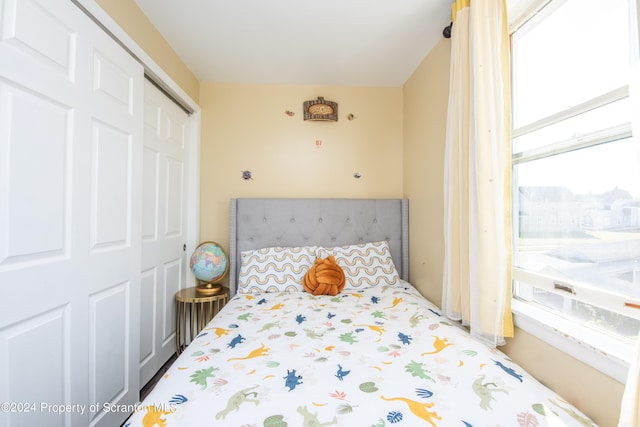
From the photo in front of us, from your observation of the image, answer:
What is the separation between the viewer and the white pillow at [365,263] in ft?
7.52

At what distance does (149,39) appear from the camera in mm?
1851

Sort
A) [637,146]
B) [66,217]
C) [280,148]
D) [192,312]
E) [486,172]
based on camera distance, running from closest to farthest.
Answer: [637,146], [66,217], [486,172], [192,312], [280,148]

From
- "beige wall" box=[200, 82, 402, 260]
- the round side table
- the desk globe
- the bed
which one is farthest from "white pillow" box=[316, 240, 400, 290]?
the round side table

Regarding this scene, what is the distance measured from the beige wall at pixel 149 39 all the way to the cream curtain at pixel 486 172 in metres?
1.85

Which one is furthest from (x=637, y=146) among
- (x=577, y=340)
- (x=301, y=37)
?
(x=301, y=37)

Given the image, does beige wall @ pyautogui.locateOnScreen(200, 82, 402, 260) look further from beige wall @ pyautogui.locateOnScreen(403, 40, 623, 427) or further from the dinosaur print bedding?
the dinosaur print bedding

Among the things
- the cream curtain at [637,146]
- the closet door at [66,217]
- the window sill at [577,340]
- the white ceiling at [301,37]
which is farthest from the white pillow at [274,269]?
the cream curtain at [637,146]

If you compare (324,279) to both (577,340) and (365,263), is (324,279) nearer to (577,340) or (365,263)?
(365,263)

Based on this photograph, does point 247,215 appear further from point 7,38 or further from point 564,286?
point 564,286

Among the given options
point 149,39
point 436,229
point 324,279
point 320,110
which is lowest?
point 324,279

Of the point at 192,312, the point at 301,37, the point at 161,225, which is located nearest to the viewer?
the point at 301,37

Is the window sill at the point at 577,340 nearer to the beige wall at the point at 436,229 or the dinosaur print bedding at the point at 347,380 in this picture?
the beige wall at the point at 436,229

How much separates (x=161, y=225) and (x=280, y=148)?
4.01 ft

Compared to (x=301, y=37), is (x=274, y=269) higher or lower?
lower
